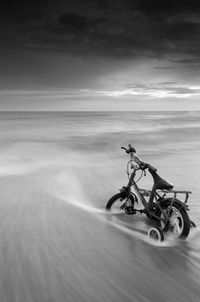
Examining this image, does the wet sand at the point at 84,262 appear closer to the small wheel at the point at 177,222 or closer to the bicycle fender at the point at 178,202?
the small wheel at the point at 177,222

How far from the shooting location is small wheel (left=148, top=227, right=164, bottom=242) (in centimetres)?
451

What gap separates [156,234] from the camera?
461cm

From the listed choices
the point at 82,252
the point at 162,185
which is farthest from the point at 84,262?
the point at 162,185

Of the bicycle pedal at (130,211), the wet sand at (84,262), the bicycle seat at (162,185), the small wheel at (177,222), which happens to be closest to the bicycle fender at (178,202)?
the small wheel at (177,222)

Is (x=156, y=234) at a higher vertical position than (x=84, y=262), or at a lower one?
higher

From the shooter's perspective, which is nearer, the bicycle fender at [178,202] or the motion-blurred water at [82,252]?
the motion-blurred water at [82,252]

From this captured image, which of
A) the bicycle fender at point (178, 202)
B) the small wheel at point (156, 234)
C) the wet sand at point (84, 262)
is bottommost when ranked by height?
the wet sand at point (84, 262)

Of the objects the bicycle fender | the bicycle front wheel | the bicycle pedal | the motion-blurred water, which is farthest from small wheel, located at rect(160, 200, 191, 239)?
the bicycle front wheel

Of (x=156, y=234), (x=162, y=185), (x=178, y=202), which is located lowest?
(x=156, y=234)

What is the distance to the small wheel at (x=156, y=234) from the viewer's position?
4.51 meters

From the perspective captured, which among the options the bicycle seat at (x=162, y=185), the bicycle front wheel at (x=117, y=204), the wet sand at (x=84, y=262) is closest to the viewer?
the wet sand at (x=84, y=262)

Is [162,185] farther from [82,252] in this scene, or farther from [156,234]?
[82,252]

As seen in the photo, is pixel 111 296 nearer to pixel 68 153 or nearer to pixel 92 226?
pixel 92 226

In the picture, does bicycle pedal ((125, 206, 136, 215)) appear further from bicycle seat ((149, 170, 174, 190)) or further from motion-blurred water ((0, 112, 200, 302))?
bicycle seat ((149, 170, 174, 190))
